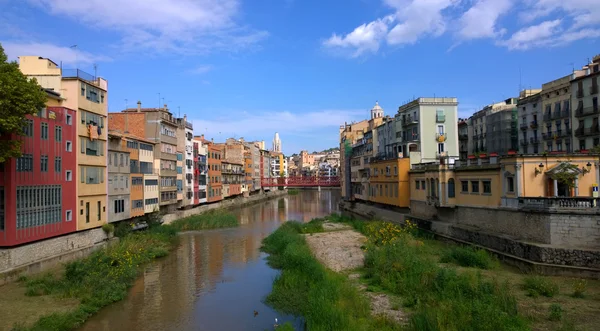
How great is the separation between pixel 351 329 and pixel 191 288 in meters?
11.6

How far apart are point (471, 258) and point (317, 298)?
10.2m

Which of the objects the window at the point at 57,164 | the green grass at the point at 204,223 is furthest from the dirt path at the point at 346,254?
the window at the point at 57,164

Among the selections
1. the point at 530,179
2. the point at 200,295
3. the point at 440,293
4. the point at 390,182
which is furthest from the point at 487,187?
the point at 200,295

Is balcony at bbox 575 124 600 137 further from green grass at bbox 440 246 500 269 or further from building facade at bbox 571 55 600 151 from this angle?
green grass at bbox 440 246 500 269

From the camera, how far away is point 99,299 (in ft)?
62.1

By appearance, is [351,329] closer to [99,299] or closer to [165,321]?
[165,321]

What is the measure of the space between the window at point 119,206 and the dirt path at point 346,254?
579 inches

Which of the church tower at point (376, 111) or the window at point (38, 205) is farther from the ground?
the church tower at point (376, 111)

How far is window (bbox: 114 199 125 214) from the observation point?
33.2 metres

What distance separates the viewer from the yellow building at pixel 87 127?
88.2ft

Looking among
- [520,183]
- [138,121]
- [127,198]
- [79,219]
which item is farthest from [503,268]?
[138,121]

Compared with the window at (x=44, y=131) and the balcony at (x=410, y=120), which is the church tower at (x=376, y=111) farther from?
the window at (x=44, y=131)

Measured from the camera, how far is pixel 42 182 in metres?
24.0

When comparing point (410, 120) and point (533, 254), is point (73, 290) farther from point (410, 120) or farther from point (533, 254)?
point (410, 120)
